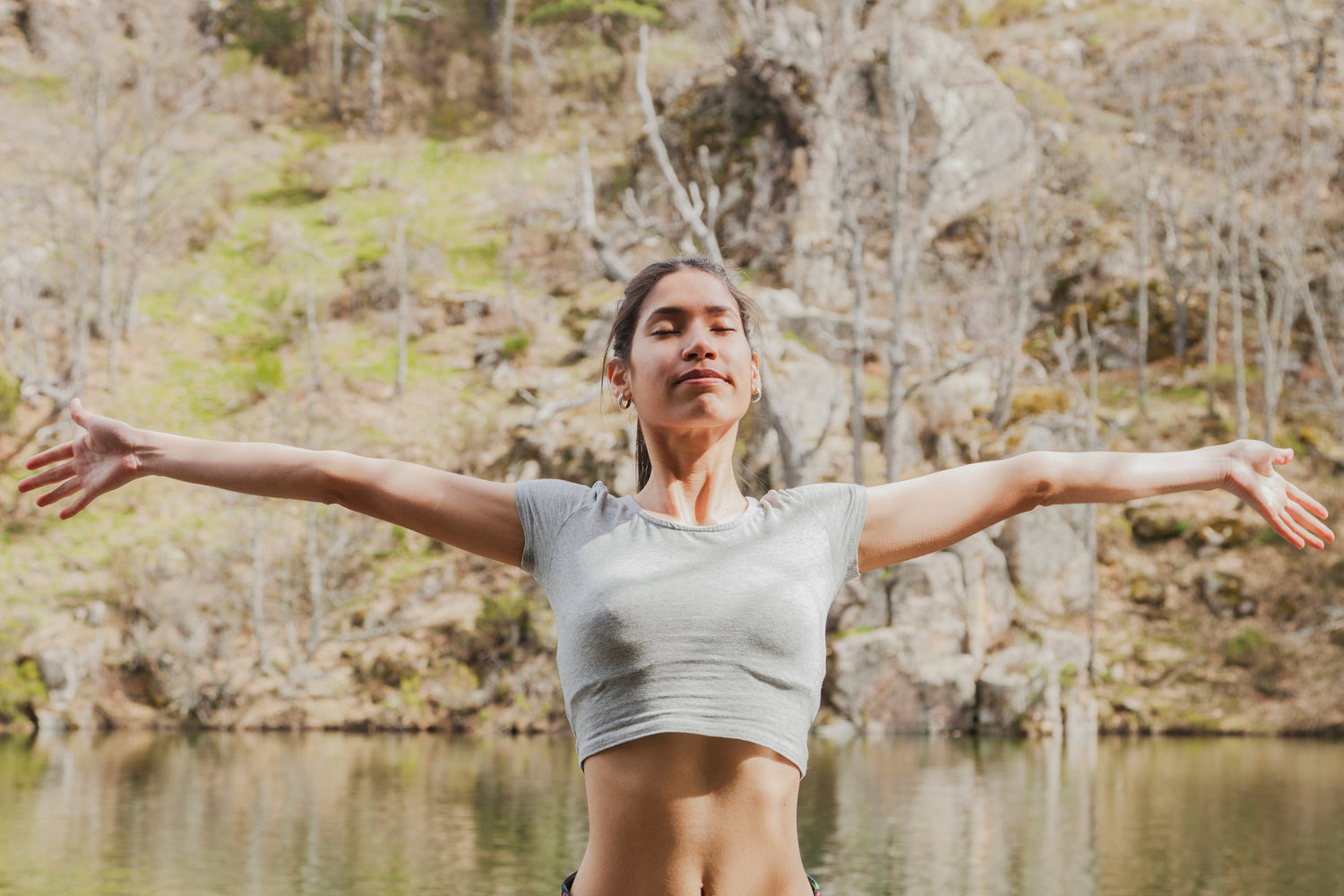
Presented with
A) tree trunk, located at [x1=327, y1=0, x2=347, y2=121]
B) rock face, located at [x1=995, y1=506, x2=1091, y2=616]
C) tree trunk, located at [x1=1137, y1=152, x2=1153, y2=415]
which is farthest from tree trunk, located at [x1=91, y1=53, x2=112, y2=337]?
tree trunk, located at [x1=1137, y1=152, x2=1153, y2=415]

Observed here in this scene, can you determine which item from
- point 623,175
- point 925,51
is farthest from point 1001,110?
point 623,175

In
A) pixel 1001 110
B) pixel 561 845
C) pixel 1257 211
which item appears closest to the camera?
pixel 561 845

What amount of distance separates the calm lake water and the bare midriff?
24.6 ft

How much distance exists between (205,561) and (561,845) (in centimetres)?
1481

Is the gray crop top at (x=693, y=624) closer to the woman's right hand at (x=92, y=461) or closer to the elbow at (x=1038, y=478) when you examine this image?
the elbow at (x=1038, y=478)

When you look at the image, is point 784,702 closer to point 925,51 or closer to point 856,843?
point 856,843

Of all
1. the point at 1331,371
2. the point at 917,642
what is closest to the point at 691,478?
the point at 917,642

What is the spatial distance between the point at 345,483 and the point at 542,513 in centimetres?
34

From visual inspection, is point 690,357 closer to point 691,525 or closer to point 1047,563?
point 691,525

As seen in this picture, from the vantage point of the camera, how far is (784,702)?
183cm

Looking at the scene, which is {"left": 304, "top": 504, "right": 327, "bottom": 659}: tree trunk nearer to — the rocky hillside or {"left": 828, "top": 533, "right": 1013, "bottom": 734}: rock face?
the rocky hillside

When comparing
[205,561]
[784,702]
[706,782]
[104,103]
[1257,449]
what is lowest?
[706,782]

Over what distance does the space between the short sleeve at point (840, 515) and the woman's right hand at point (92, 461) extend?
1.16m

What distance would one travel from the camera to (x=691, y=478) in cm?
201
